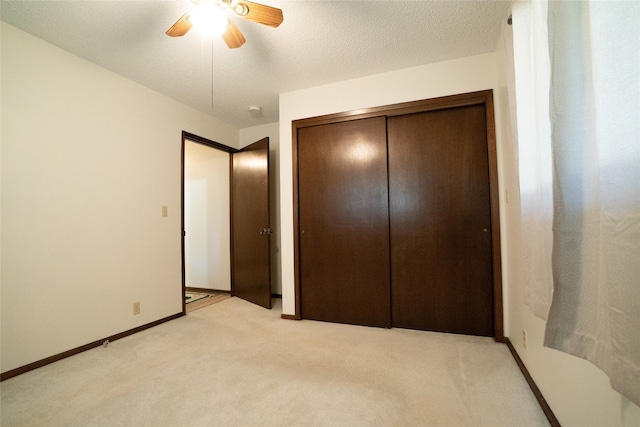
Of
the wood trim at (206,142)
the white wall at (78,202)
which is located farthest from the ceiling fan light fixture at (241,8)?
the wood trim at (206,142)

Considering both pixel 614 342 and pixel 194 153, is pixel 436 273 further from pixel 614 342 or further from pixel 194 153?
pixel 194 153

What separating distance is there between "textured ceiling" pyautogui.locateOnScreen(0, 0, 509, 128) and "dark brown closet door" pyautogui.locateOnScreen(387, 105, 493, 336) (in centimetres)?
58

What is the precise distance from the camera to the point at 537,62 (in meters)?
0.94

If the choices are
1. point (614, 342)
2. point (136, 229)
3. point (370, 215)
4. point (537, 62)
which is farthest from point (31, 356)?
point (537, 62)

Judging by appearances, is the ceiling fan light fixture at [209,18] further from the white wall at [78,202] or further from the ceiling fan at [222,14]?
the white wall at [78,202]

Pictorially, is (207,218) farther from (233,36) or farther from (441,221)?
(441,221)

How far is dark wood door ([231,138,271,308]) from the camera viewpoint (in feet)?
10.2

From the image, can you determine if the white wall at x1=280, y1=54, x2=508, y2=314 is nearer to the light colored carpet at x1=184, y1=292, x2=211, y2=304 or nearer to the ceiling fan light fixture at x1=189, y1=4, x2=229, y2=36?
the ceiling fan light fixture at x1=189, y1=4, x2=229, y2=36

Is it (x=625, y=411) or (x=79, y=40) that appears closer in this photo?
(x=625, y=411)

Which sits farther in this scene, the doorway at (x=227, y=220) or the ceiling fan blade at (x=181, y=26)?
the doorway at (x=227, y=220)

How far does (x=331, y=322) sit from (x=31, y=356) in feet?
7.34

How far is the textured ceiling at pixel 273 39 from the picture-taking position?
5.46ft

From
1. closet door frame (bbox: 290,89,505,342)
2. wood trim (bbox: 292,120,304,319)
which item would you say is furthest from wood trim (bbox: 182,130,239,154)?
closet door frame (bbox: 290,89,505,342)

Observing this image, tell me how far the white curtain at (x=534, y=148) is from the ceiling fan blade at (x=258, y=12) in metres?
1.16
